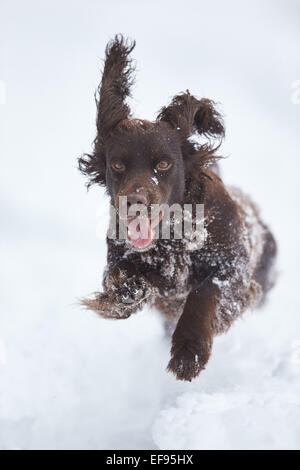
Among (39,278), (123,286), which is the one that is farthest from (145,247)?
(39,278)

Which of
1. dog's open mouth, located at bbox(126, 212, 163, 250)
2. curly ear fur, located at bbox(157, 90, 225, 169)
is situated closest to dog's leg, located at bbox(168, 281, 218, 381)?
dog's open mouth, located at bbox(126, 212, 163, 250)

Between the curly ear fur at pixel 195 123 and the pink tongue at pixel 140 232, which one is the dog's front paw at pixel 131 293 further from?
the curly ear fur at pixel 195 123

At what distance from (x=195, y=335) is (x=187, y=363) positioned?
20 cm

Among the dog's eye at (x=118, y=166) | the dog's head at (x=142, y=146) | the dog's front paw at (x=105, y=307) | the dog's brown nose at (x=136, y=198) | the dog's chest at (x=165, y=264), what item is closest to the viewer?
the dog's brown nose at (x=136, y=198)

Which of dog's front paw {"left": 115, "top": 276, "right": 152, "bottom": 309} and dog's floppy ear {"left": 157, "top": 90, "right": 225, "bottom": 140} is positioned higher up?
dog's floppy ear {"left": 157, "top": 90, "right": 225, "bottom": 140}

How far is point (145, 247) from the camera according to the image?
3.15 meters

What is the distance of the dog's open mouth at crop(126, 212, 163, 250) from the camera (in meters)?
2.95

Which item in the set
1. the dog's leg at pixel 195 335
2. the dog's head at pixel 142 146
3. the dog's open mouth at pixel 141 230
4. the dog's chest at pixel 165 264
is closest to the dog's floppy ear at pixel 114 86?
the dog's head at pixel 142 146

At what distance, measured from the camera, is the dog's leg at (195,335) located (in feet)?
9.46

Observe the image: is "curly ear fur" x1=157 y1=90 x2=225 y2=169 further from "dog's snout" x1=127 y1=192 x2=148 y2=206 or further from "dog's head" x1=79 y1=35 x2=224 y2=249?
"dog's snout" x1=127 y1=192 x2=148 y2=206

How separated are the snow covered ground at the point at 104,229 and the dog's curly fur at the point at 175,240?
0.34 metres

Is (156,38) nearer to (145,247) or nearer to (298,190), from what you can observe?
(298,190)
